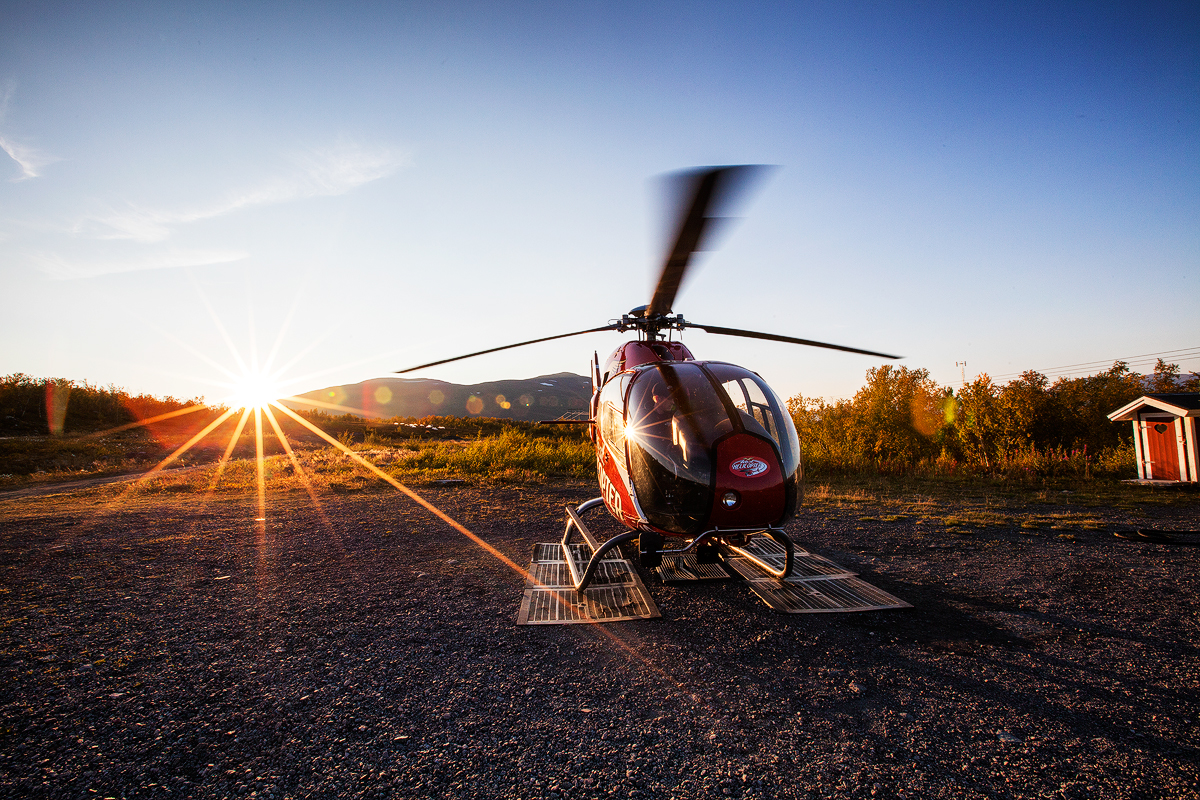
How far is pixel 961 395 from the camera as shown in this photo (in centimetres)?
2759

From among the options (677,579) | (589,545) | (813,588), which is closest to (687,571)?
(677,579)

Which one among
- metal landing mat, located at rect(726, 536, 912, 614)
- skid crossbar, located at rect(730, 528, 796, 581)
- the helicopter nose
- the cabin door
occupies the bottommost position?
the cabin door

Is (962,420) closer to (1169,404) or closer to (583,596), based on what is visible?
(1169,404)

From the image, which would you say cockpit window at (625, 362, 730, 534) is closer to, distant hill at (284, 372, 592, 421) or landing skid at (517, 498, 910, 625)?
landing skid at (517, 498, 910, 625)

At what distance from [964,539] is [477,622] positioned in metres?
7.28

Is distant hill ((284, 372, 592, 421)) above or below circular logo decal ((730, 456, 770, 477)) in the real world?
above

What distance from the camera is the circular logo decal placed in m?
4.04

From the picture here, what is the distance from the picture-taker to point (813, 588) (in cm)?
500

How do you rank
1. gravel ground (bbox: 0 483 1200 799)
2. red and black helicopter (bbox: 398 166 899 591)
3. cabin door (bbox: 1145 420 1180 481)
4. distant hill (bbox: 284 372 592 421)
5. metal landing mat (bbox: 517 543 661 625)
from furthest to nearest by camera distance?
distant hill (bbox: 284 372 592 421) < cabin door (bbox: 1145 420 1180 481) < metal landing mat (bbox: 517 543 661 625) < red and black helicopter (bbox: 398 166 899 591) < gravel ground (bbox: 0 483 1200 799)

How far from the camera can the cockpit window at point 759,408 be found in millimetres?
4316

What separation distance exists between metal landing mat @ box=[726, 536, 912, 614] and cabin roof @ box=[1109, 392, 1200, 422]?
58.6ft

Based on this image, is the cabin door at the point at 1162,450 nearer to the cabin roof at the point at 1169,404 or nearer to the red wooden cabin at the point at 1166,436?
the red wooden cabin at the point at 1166,436

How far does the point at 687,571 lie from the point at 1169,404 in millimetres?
20161

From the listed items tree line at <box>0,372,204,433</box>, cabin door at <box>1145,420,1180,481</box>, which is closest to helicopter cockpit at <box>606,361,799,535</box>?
cabin door at <box>1145,420,1180,481</box>
